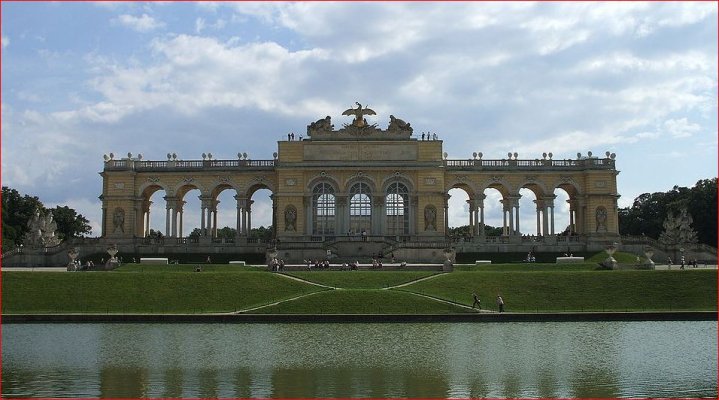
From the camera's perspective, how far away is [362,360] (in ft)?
79.9

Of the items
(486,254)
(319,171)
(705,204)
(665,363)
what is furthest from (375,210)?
(665,363)

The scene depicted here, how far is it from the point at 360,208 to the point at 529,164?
15441 millimetres

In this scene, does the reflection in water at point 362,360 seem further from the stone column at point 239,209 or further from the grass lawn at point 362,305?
the stone column at point 239,209

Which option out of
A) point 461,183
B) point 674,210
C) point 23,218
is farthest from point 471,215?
point 23,218

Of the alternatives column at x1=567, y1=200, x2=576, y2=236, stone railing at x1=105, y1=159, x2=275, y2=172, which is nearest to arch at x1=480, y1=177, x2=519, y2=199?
column at x1=567, y1=200, x2=576, y2=236

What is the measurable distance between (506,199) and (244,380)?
52.4m

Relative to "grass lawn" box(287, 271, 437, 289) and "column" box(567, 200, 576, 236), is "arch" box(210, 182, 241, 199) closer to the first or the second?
→ "grass lawn" box(287, 271, 437, 289)

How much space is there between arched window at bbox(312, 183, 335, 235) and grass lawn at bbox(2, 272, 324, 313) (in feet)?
75.4

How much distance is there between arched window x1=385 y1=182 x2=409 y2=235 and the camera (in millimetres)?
68000

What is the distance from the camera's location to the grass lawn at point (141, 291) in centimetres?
3794

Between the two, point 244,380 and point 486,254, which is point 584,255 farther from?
point 244,380

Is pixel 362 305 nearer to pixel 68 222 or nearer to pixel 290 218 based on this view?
pixel 290 218

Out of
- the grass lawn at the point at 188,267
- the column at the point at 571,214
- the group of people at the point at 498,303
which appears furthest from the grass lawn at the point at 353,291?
the column at the point at 571,214

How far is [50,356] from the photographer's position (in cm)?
2502
